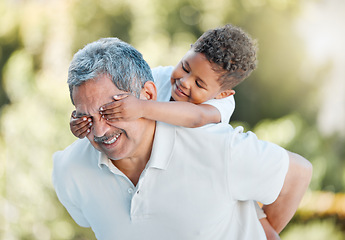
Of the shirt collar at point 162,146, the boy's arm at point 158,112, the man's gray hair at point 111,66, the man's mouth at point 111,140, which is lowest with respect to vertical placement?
the shirt collar at point 162,146

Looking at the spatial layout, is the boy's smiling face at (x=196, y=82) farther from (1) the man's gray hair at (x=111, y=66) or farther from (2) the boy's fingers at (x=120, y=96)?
(2) the boy's fingers at (x=120, y=96)

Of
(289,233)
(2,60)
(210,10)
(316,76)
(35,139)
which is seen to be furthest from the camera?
(2,60)

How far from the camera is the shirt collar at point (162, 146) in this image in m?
1.61

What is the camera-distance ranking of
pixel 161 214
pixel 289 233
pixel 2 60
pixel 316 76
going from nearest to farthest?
pixel 161 214 < pixel 289 233 < pixel 316 76 < pixel 2 60

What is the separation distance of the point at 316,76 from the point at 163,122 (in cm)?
455

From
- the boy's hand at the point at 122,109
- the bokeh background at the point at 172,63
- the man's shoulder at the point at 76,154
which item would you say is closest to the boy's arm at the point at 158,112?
the boy's hand at the point at 122,109

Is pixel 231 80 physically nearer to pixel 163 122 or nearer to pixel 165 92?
pixel 165 92

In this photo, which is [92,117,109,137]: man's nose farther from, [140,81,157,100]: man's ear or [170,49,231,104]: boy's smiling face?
[170,49,231,104]: boy's smiling face

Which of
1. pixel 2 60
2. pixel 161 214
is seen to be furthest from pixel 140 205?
pixel 2 60

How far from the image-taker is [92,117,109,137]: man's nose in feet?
4.89

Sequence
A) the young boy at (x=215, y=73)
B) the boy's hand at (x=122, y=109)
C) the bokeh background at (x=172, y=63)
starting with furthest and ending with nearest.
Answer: the bokeh background at (x=172, y=63) → the young boy at (x=215, y=73) → the boy's hand at (x=122, y=109)

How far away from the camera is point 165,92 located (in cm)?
203

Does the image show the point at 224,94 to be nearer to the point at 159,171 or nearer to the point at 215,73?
the point at 215,73

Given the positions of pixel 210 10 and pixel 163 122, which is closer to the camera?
pixel 163 122
